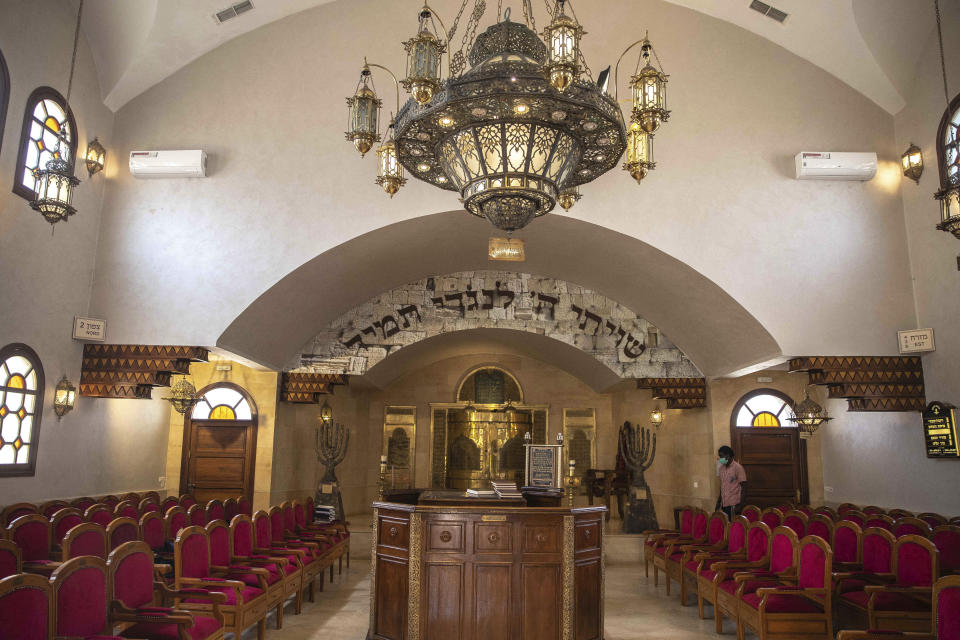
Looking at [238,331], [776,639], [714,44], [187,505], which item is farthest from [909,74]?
[187,505]

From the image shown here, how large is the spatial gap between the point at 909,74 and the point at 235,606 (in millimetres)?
10146

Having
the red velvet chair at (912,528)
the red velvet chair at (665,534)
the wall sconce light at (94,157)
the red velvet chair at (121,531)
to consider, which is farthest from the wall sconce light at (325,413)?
the red velvet chair at (912,528)

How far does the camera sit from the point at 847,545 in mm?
6941

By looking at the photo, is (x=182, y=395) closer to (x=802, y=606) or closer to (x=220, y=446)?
(x=220, y=446)

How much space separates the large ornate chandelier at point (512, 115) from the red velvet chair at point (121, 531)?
4059mm

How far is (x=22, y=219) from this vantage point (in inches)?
305

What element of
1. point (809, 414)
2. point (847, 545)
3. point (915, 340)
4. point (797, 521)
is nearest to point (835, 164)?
point (915, 340)

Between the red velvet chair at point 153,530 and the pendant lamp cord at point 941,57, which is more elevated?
the pendant lamp cord at point 941,57

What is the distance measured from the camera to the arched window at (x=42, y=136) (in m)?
7.70

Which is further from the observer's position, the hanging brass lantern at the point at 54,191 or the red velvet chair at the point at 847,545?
the red velvet chair at the point at 847,545

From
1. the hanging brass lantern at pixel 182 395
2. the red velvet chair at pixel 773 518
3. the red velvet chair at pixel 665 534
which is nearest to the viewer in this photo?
the red velvet chair at pixel 773 518

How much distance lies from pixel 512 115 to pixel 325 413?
10.2 meters

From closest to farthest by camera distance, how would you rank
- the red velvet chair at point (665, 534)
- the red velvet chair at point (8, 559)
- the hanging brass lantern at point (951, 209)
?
the red velvet chair at point (8, 559)
the hanging brass lantern at point (951, 209)
the red velvet chair at point (665, 534)

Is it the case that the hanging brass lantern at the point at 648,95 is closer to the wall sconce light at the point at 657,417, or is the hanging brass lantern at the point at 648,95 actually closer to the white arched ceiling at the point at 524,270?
the white arched ceiling at the point at 524,270
